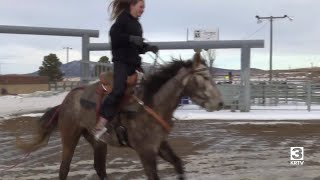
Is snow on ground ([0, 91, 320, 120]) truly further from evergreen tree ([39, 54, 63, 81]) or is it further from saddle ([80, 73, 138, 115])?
evergreen tree ([39, 54, 63, 81])

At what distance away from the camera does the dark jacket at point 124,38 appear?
5.95m

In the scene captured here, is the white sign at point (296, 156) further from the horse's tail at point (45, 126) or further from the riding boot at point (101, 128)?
the riding boot at point (101, 128)

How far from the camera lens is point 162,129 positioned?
578cm

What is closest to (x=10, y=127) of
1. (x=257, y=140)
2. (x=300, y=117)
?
(x=257, y=140)

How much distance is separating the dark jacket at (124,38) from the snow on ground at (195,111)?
35.4 ft

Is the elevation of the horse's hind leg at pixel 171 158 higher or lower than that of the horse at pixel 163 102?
lower

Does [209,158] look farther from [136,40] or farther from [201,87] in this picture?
[136,40]

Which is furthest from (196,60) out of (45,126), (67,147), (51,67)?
(51,67)

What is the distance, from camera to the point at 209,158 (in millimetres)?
10961

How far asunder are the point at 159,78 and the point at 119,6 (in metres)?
1.01

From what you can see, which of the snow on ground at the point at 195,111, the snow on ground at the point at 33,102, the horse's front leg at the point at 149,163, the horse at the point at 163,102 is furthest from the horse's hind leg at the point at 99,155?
the snow on ground at the point at 33,102

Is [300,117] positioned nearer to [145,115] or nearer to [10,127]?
[10,127]

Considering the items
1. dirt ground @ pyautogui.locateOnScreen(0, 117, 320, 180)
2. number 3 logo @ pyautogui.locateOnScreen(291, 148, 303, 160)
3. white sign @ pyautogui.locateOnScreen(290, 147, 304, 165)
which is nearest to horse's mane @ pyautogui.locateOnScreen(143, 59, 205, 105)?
dirt ground @ pyautogui.locateOnScreen(0, 117, 320, 180)

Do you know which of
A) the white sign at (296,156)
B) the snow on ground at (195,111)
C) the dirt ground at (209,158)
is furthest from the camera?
the snow on ground at (195,111)
